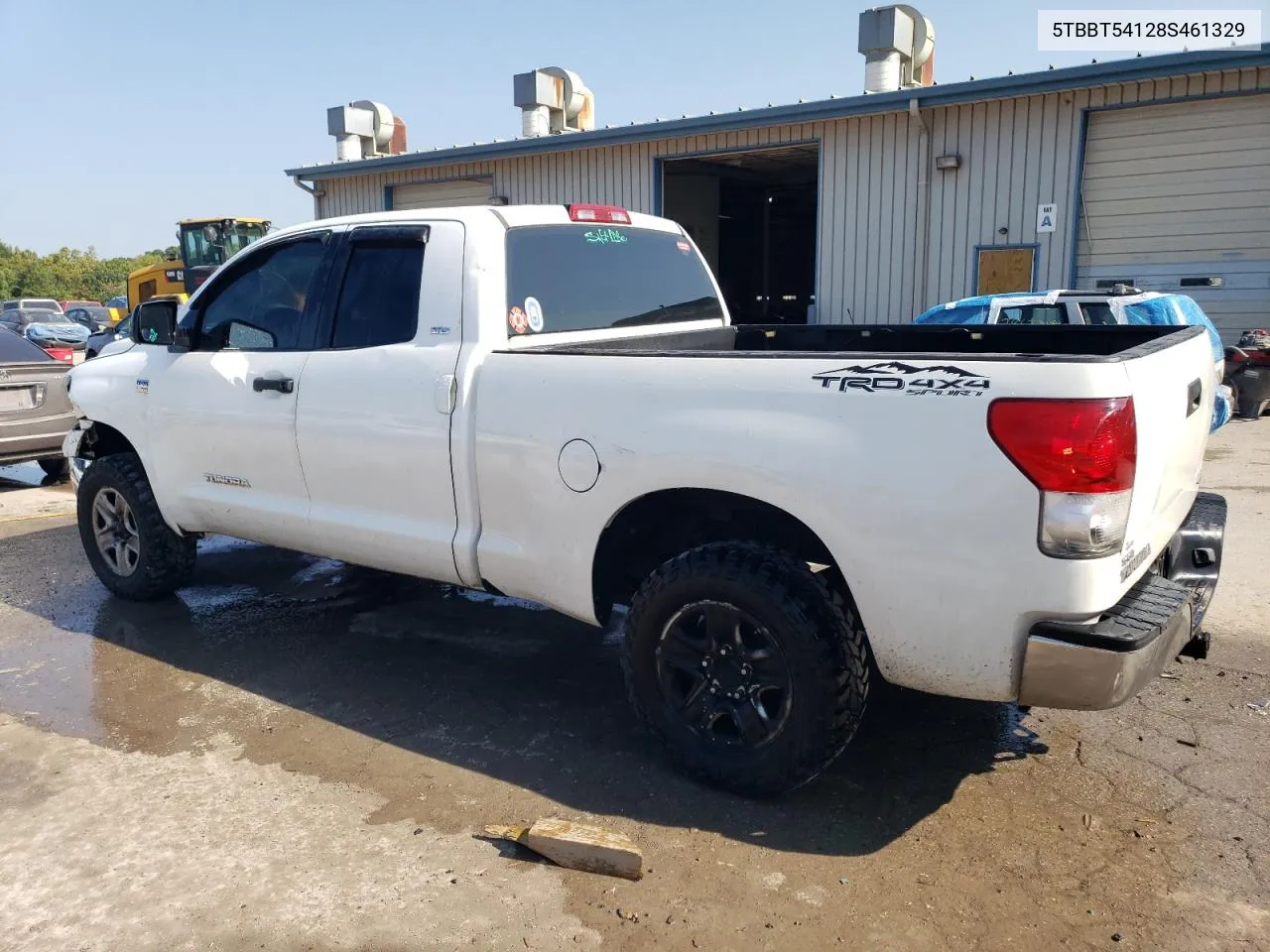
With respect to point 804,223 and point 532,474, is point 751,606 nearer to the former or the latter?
point 532,474

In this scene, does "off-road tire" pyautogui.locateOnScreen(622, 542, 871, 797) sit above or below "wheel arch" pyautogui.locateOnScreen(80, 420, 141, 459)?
below

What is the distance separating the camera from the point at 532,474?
145 inches

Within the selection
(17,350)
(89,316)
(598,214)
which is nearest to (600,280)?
(598,214)

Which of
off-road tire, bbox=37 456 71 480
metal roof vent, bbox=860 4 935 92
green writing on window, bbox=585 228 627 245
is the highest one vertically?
metal roof vent, bbox=860 4 935 92

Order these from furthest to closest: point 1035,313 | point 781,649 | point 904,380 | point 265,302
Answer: point 1035,313 < point 265,302 < point 781,649 < point 904,380

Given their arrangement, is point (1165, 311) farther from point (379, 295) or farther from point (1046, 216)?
point (379, 295)

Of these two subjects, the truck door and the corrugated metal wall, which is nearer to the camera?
the truck door

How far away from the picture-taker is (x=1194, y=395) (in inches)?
132

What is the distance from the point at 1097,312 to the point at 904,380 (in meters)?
8.18

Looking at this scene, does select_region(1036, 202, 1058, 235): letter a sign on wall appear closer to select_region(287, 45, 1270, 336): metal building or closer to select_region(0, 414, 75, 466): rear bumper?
select_region(287, 45, 1270, 336): metal building

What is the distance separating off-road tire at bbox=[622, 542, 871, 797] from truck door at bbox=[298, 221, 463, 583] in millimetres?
1088

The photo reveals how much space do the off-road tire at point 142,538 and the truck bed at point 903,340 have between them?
271 cm

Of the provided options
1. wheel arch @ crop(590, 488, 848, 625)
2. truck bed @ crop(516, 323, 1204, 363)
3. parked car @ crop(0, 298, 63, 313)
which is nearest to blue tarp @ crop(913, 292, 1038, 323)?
truck bed @ crop(516, 323, 1204, 363)

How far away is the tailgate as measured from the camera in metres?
2.76
